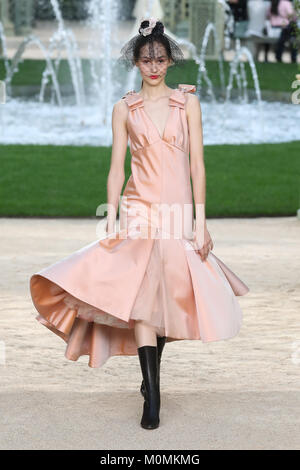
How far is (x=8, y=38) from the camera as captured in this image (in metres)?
33.9

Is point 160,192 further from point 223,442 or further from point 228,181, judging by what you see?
point 228,181

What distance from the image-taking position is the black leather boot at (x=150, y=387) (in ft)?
14.1

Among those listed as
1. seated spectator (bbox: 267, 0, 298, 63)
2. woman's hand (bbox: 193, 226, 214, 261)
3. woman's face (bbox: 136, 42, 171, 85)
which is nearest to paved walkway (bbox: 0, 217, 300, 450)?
woman's hand (bbox: 193, 226, 214, 261)

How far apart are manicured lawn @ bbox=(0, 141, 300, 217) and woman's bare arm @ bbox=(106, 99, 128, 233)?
5824 millimetres

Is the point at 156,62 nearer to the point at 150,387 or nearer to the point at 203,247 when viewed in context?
the point at 203,247

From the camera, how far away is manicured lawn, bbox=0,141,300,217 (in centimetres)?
1068

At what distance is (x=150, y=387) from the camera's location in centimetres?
436

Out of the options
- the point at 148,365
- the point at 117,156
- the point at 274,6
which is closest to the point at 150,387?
the point at 148,365

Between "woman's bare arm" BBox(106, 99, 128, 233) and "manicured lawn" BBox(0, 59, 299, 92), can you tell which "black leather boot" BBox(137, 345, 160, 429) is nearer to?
"woman's bare arm" BBox(106, 99, 128, 233)

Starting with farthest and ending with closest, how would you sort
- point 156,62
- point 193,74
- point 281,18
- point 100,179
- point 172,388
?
point 281,18 → point 193,74 → point 100,179 → point 172,388 → point 156,62

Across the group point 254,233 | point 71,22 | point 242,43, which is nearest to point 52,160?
point 254,233

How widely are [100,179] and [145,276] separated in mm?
7836

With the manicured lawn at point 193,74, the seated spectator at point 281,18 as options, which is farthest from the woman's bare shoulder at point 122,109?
the seated spectator at point 281,18

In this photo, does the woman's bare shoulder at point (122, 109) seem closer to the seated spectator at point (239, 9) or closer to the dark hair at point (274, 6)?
the dark hair at point (274, 6)
